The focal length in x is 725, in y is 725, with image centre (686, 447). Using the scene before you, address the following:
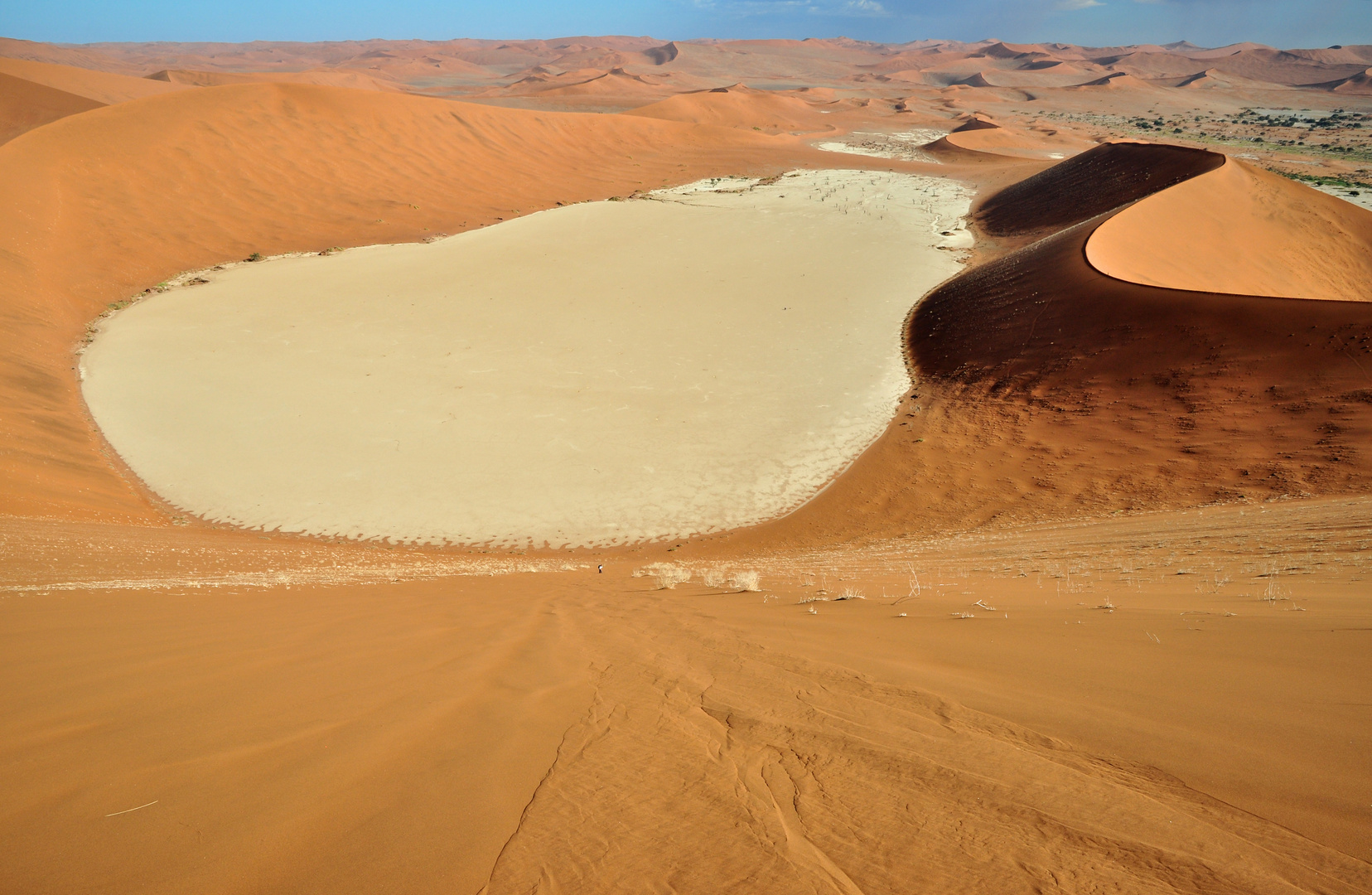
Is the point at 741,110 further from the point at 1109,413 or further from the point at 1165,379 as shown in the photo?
the point at 1109,413

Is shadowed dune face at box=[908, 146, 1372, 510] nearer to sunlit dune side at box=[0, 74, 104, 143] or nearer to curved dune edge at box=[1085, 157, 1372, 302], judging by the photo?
curved dune edge at box=[1085, 157, 1372, 302]

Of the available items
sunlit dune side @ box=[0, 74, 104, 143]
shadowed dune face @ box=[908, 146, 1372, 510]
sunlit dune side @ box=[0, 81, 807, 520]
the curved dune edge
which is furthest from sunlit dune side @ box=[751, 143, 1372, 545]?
sunlit dune side @ box=[0, 74, 104, 143]

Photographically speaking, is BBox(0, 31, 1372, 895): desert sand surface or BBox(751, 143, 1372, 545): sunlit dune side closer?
BBox(0, 31, 1372, 895): desert sand surface

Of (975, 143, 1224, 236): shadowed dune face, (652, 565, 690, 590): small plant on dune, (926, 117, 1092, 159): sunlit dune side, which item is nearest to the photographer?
(652, 565, 690, 590): small plant on dune

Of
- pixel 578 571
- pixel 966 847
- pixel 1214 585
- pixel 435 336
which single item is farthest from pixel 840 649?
pixel 435 336

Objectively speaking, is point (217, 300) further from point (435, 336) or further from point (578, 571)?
point (578, 571)

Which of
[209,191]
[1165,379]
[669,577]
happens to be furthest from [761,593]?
[209,191]
